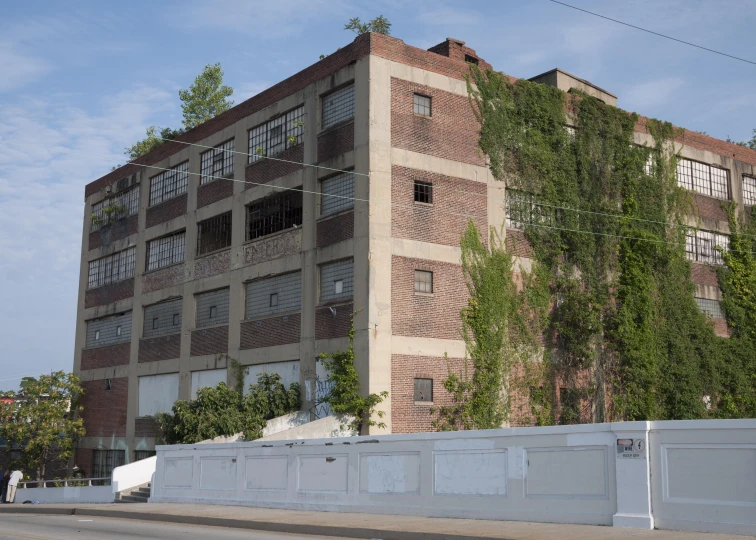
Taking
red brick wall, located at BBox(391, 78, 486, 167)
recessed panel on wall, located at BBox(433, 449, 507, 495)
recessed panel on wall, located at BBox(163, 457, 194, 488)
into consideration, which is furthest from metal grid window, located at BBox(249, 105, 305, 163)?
recessed panel on wall, located at BBox(433, 449, 507, 495)

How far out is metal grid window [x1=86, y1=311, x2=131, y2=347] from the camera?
44.5 m

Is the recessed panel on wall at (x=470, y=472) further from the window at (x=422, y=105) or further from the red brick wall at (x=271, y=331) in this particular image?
the window at (x=422, y=105)

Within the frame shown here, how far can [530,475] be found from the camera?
17.7 meters

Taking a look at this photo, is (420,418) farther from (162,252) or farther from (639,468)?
(162,252)

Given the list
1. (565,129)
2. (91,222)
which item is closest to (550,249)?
(565,129)

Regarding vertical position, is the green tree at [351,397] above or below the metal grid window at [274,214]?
below

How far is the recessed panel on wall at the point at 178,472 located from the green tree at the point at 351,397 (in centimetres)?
499

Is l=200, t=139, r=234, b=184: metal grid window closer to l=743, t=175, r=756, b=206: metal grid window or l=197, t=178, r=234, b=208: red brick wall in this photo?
l=197, t=178, r=234, b=208: red brick wall

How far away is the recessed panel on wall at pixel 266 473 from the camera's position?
77.7ft

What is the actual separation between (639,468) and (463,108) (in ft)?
65.9

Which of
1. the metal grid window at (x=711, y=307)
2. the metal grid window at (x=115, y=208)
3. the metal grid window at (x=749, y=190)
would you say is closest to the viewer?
the metal grid window at (x=711, y=307)

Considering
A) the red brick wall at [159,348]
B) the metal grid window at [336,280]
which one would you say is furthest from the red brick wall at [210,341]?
the metal grid window at [336,280]

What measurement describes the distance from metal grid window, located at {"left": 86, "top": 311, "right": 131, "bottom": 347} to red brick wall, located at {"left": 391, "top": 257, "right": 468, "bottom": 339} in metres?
19.1

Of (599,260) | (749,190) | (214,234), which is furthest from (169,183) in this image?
(749,190)
